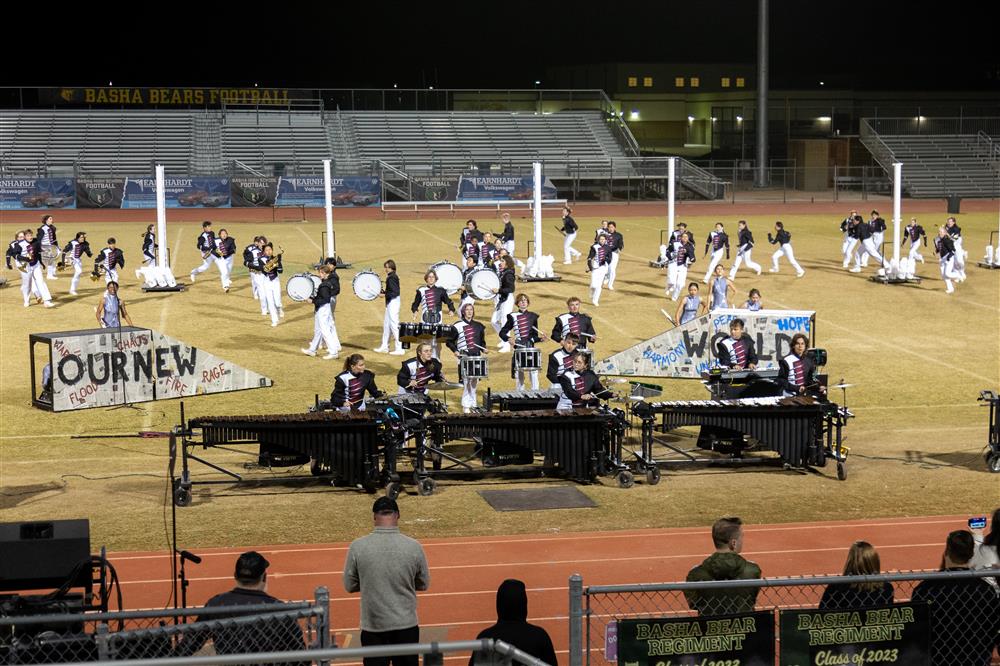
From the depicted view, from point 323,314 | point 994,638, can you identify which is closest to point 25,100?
point 323,314

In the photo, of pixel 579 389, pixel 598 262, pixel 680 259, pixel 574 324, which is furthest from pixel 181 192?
pixel 579 389

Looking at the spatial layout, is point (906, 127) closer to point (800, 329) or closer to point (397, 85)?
point (397, 85)

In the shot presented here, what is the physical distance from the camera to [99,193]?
4941 cm

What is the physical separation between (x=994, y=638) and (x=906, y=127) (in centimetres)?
6327

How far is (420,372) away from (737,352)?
181 inches

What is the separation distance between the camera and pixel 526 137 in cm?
6262

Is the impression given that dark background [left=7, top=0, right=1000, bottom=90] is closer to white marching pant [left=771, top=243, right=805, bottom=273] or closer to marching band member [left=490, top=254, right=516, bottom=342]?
white marching pant [left=771, top=243, right=805, bottom=273]

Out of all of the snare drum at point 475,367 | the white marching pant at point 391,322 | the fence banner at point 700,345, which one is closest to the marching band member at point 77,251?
the white marching pant at point 391,322

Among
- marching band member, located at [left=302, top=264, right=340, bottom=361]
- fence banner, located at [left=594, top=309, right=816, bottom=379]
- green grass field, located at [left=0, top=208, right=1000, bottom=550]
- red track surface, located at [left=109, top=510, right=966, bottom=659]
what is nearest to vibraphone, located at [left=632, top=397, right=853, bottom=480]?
green grass field, located at [left=0, top=208, right=1000, bottom=550]

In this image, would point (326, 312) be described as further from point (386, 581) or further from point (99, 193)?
point (99, 193)

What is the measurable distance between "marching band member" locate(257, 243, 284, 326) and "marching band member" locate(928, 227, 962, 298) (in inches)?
626

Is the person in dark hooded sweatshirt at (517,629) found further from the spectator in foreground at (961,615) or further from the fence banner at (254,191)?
the fence banner at (254,191)

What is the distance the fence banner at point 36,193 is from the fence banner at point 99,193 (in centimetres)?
29

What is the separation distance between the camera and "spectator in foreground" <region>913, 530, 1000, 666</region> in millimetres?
6793
